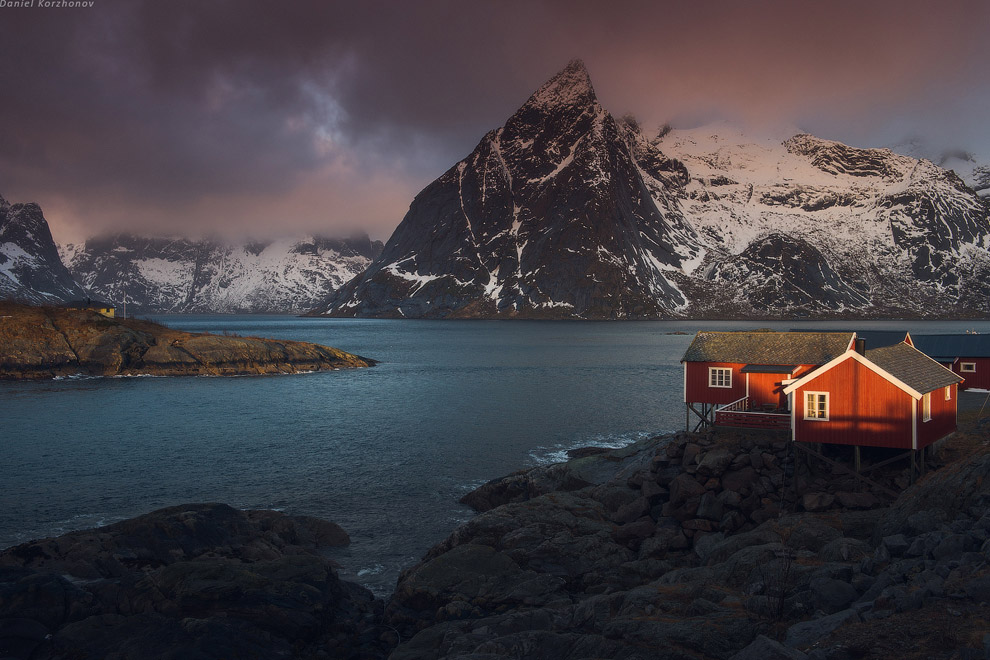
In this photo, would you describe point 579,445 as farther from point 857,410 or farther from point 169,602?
point 169,602

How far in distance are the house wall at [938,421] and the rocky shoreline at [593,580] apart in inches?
52.0

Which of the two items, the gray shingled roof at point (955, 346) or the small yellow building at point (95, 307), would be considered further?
the small yellow building at point (95, 307)

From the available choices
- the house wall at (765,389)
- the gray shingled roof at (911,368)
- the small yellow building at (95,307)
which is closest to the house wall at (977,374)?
the gray shingled roof at (911,368)

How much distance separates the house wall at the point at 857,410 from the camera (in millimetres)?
23875

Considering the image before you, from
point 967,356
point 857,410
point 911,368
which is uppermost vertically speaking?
point 911,368

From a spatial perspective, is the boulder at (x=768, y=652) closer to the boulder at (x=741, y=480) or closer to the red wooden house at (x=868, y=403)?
the boulder at (x=741, y=480)

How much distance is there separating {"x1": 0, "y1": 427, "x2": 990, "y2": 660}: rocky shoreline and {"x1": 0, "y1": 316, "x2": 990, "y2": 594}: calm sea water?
4.78 metres

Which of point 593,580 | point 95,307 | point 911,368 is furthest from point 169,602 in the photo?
point 95,307

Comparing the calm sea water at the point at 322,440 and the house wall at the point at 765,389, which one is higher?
the house wall at the point at 765,389

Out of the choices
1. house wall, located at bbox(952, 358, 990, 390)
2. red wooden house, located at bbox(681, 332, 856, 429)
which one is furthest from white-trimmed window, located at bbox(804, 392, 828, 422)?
house wall, located at bbox(952, 358, 990, 390)

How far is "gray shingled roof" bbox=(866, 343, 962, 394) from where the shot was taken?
24766 millimetres

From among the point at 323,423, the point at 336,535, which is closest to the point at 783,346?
the point at 336,535

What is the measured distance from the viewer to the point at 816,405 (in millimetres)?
25469

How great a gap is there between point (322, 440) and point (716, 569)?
114 ft
